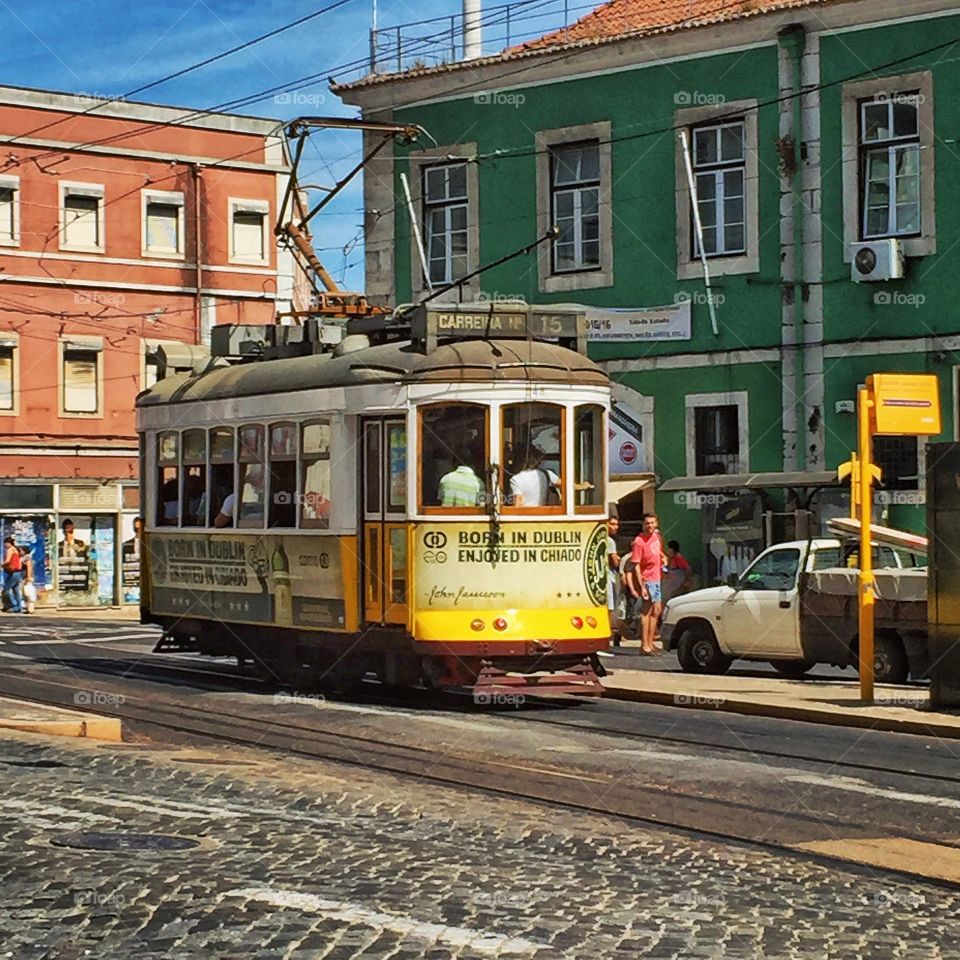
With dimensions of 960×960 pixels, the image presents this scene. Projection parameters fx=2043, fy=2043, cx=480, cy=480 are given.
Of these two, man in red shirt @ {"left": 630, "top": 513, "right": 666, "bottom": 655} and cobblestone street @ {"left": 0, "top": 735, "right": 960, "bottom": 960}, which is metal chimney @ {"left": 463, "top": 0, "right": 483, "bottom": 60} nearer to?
man in red shirt @ {"left": 630, "top": 513, "right": 666, "bottom": 655}

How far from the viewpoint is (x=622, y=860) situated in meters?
9.63

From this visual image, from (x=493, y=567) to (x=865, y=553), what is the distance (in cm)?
330

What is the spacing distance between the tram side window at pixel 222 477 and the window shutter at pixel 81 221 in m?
25.4

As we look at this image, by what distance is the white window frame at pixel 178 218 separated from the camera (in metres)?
45.6

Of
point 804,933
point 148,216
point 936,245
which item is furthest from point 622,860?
point 148,216

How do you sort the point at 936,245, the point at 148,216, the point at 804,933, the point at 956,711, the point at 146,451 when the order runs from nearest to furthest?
the point at 804,933, the point at 956,711, the point at 146,451, the point at 936,245, the point at 148,216

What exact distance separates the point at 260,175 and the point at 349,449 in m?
30.1

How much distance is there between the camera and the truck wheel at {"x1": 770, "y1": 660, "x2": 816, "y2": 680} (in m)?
22.4

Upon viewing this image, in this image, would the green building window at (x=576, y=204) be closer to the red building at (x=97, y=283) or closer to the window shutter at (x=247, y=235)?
the red building at (x=97, y=283)

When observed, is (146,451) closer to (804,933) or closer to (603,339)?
(603,339)

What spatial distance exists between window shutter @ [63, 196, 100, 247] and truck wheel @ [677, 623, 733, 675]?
82.6 ft

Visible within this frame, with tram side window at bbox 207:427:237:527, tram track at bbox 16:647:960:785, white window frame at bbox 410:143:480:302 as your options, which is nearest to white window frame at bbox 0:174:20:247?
white window frame at bbox 410:143:480:302

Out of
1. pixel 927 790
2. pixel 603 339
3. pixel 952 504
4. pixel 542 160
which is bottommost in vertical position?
pixel 927 790

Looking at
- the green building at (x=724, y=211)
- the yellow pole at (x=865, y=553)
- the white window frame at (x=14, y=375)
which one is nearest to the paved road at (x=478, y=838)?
the yellow pole at (x=865, y=553)
